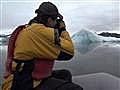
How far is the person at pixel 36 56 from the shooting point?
3576 millimetres

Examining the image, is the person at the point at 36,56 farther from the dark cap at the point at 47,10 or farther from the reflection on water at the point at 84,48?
the reflection on water at the point at 84,48

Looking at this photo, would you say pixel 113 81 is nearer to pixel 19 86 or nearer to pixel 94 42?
pixel 19 86

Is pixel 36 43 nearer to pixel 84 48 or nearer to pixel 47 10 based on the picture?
pixel 47 10

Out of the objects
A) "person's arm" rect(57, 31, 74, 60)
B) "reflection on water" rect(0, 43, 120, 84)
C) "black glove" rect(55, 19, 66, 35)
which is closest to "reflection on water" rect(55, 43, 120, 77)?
"reflection on water" rect(0, 43, 120, 84)

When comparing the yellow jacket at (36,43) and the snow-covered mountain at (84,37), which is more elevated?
the yellow jacket at (36,43)

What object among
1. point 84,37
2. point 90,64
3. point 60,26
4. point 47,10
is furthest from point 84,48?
point 47,10

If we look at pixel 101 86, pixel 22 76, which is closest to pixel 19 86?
pixel 22 76

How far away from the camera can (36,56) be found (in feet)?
11.8

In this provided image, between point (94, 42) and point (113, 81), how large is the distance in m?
20.9

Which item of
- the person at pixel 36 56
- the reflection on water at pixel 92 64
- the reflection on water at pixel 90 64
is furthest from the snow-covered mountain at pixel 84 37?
the person at pixel 36 56

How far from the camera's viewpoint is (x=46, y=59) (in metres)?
3.64

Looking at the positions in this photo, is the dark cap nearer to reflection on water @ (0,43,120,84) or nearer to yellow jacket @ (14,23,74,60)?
yellow jacket @ (14,23,74,60)

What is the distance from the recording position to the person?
3576 millimetres

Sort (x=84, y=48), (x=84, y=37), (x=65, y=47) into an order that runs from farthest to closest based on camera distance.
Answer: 1. (x=84, y=37)
2. (x=84, y=48)
3. (x=65, y=47)
